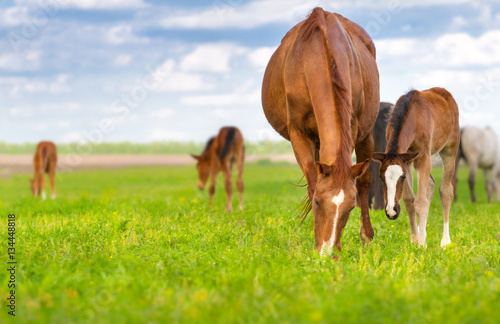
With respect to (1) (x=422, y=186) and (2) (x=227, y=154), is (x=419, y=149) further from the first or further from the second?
(2) (x=227, y=154)

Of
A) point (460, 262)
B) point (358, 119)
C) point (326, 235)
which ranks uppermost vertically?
point (358, 119)

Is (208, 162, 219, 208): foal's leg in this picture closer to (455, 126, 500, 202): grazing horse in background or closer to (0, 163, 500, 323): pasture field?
(0, 163, 500, 323): pasture field

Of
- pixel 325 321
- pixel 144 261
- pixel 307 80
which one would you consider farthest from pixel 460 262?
pixel 144 261

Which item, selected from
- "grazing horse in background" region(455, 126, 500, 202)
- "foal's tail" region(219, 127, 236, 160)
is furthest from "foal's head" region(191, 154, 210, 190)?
"grazing horse in background" region(455, 126, 500, 202)

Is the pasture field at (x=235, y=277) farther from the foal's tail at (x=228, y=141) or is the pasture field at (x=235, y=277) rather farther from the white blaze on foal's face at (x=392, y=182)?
the foal's tail at (x=228, y=141)

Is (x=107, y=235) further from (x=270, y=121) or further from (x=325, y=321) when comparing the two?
(x=325, y=321)

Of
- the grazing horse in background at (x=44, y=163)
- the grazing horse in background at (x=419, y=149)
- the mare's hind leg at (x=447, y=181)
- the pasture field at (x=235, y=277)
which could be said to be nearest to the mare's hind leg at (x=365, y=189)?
the pasture field at (x=235, y=277)

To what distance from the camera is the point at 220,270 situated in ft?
13.9

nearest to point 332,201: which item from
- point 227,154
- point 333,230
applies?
point 333,230

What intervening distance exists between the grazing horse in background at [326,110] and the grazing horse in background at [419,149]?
0.48m

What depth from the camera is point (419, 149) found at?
24.3ft

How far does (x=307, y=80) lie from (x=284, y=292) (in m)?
2.71

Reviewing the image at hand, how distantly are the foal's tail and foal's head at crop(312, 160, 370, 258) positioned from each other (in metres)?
9.33

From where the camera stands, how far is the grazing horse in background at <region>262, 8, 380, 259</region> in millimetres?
4688
